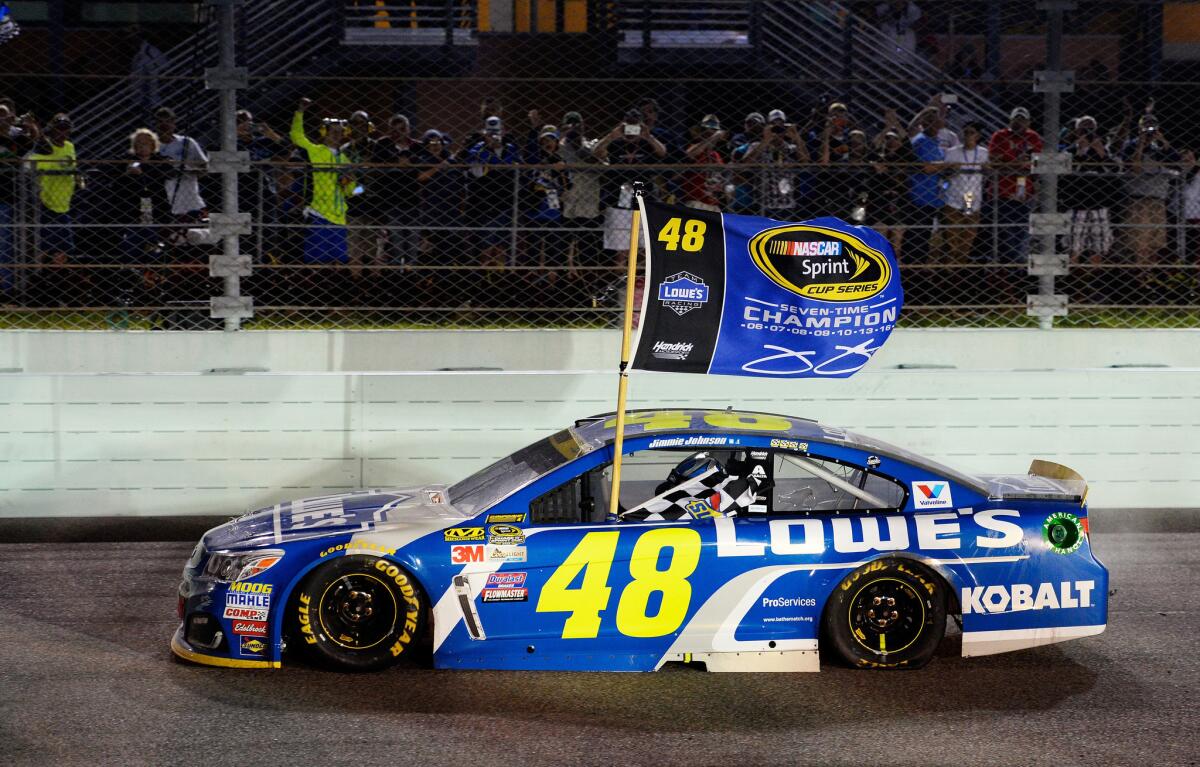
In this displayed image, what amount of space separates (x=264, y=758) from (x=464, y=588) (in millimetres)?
1238

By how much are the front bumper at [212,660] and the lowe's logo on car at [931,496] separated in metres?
3.03

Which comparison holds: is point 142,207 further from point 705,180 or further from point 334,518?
point 334,518

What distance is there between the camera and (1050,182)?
9703 mm

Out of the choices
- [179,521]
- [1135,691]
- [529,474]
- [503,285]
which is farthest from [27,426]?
[1135,691]

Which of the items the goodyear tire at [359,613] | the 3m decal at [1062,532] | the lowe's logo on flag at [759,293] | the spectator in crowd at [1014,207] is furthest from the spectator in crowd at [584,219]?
the 3m decal at [1062,532]

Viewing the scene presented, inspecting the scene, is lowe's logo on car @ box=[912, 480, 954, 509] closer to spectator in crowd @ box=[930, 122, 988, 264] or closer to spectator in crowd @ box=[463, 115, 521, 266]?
spectator in crowd @ box=[930, 122, 988, 264]

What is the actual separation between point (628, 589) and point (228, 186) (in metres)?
4.89

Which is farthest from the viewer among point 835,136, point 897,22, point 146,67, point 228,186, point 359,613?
point 897,22

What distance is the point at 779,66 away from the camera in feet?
48.8

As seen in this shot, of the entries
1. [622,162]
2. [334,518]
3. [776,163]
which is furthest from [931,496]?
[622,162]

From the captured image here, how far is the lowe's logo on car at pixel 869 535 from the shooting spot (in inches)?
241

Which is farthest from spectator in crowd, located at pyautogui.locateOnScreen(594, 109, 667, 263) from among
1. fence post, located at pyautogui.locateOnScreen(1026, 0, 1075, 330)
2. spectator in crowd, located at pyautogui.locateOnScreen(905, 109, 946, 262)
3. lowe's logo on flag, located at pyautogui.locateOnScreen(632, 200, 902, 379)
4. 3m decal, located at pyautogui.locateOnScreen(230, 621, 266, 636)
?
3m decal, located at pyautogui.locateOnScreen(230, 621, 266, 636)

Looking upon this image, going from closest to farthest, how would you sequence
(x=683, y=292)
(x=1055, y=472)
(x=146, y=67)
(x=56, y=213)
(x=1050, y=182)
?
(x=683, y=292) → (x=1055, y=472) → (x=1050, y=182) → (x=56, y=213) → (x=146, y=67)

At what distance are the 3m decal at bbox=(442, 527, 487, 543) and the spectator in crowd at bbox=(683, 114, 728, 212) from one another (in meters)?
4.52
